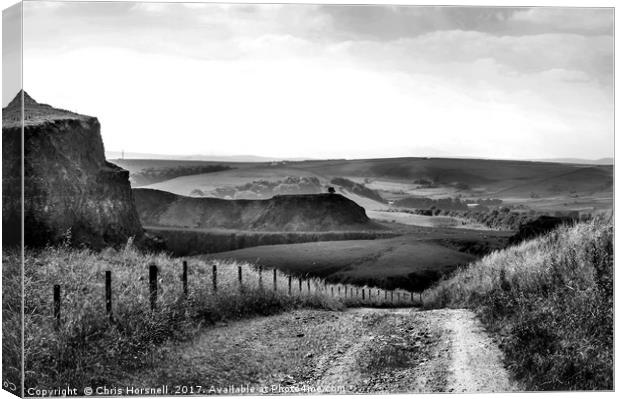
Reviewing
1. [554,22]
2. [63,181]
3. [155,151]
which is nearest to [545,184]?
[554,22]

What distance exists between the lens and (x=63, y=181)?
8.76m

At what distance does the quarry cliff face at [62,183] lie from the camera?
27.7 ft

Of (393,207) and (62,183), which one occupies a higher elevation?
(62,183)

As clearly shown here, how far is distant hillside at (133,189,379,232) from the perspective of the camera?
31.7 ft

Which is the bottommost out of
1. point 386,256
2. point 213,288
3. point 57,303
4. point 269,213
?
point 213,288

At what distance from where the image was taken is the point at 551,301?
892 centimetres

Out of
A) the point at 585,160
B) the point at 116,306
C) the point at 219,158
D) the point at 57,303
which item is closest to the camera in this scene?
the point at 57,303

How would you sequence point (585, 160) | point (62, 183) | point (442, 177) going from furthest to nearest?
point (442, 177), point (585, 160), point (62, 183)

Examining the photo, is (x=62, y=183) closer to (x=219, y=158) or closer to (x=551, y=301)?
(x=219, y=158)

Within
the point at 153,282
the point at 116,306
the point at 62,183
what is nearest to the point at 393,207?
the point at 153,282

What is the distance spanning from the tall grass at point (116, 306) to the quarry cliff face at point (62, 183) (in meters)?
0.24

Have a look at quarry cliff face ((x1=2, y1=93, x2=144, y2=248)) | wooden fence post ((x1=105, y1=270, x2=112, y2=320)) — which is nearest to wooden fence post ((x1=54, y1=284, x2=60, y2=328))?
wooden fence post ((x1=105, y1=270, x2=112, y2=320))

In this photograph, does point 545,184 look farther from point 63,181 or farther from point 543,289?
point 63,181

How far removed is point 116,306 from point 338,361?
8.34 ft
